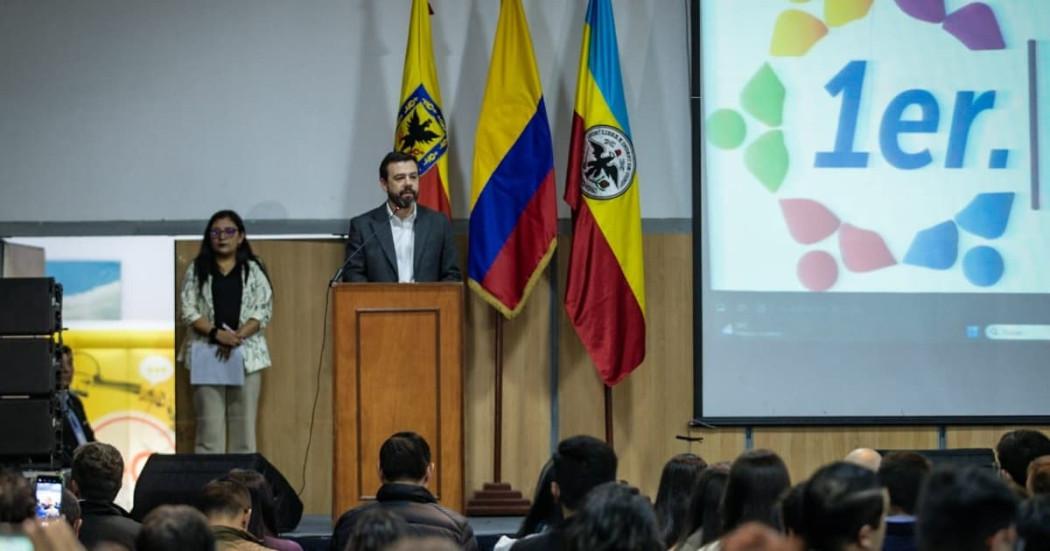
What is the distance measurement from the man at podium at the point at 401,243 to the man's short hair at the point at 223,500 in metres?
2.47

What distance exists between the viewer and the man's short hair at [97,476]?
4684 mm

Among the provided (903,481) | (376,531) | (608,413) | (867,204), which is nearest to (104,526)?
(376,531)

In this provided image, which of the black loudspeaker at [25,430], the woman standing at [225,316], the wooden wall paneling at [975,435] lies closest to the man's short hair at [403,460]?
the black loudspeaker at [25,430]

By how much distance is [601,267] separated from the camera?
7.71m

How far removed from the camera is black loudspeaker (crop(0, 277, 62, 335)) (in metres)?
6.88

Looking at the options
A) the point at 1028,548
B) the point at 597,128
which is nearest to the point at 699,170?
the point at 597,128

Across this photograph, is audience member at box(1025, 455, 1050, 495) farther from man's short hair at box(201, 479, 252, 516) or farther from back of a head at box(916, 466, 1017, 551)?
man's short hair at box(201, 479, 252, 516)

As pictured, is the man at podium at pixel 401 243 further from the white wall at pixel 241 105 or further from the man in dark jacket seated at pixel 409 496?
the man in dark jacket seated at pixel 409 496

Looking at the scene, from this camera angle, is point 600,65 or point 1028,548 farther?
point 600,65

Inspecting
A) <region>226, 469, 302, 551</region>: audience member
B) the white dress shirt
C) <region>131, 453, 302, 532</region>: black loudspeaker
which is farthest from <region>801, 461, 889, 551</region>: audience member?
the white dress shirt

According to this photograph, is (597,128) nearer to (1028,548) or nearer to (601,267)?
(601,267)

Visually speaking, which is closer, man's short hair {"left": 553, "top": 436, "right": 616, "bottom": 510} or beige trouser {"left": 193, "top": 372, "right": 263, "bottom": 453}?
man's short hair {"left": 553, "top": 436, "right": 616, "bottom": 510}

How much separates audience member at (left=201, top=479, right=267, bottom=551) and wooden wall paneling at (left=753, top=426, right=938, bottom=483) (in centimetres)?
416

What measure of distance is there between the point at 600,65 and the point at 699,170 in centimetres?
77
